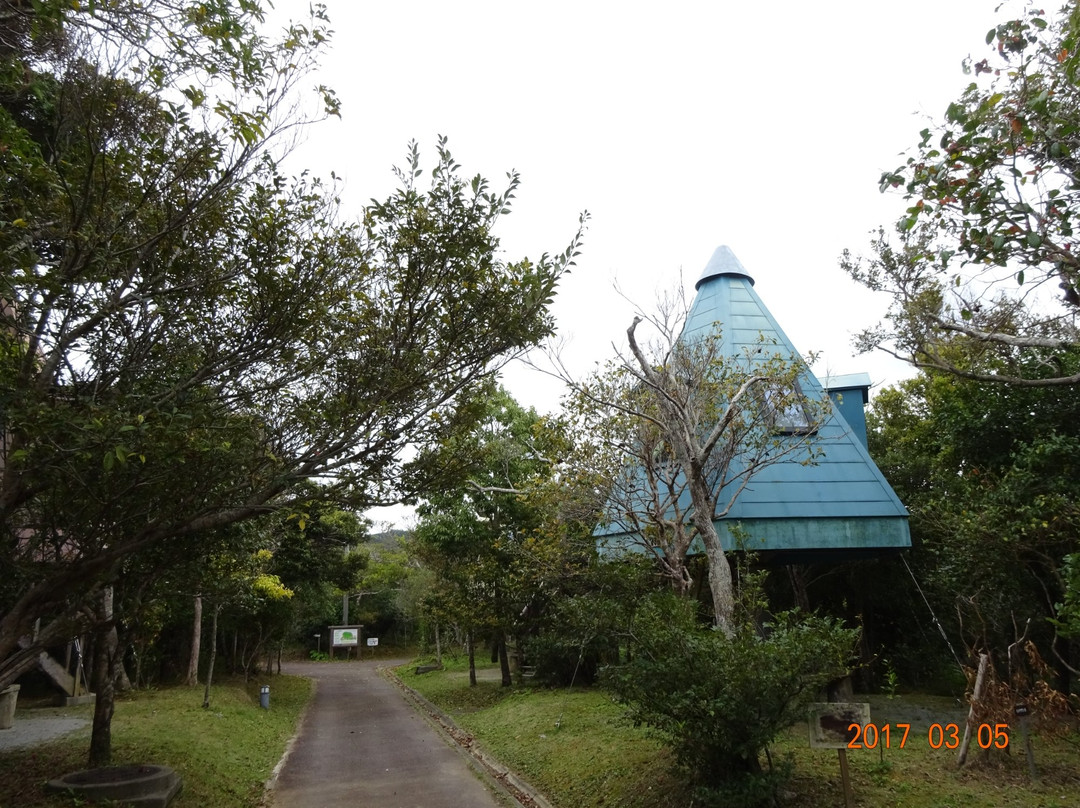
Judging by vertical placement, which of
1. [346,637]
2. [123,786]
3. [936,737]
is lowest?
[346,637]

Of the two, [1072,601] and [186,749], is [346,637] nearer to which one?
[186,749]

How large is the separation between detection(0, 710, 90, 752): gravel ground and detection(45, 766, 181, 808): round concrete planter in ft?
13.1

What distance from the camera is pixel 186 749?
11336 millimetres

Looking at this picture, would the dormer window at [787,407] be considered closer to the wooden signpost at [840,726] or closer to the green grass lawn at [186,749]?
the wooden signpost at [840,726]

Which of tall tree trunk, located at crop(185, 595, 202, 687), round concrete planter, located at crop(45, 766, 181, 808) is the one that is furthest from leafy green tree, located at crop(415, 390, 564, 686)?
round concrete planter, located at crop(45, 766, 181, 808)

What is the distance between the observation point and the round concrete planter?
26.0 feet

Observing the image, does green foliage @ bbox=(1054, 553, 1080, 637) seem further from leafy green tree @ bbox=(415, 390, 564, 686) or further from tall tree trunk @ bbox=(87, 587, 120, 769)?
tall tree trunk @ bbox=(87, 587, 120, 769)

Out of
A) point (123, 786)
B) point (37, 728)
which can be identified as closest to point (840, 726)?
point (123, 786)

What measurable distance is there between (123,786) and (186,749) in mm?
3731

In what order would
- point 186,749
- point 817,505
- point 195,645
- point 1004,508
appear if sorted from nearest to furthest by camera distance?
point 1004,508 < point 186,749 < point 817,505 < point 195,645

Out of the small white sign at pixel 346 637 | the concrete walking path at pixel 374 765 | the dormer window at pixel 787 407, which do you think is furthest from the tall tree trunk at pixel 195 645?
the small white sign at pixel 346 637

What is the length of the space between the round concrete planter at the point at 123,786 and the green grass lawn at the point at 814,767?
4.68 m

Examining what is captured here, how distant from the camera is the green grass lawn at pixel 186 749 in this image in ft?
29.6

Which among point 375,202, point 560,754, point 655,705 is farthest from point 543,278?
point 560,754
